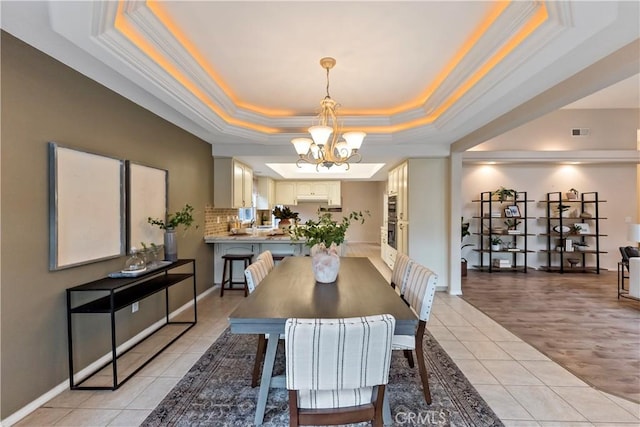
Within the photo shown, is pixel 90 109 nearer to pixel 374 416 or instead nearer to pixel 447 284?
pixel 374 416

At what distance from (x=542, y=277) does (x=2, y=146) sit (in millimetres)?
8009

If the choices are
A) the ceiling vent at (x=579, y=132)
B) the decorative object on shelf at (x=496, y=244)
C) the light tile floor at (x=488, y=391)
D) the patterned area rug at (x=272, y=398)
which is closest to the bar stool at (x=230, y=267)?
the light tile floor at (x=488, y=391)

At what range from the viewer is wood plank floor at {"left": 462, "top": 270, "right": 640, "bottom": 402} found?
8.24ft

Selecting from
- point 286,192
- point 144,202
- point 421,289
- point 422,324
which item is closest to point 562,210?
A: point 421,289

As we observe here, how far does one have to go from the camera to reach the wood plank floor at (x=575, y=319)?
251 cm

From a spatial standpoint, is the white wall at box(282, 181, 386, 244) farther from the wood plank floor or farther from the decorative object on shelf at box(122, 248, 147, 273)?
the decorative object on shelf at box(122, 248, 147, 273)

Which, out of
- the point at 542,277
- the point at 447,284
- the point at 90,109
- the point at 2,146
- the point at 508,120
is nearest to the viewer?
the point at 2,146

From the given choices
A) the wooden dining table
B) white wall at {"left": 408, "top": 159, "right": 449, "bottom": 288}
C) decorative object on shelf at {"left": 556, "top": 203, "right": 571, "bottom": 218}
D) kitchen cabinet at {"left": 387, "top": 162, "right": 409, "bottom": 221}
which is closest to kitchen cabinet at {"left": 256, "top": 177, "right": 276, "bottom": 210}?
kitchen cabinet at {"left": 387, "top": 162, "right": 409, "bottom": 221}

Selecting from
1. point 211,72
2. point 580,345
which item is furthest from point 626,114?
point 211,72

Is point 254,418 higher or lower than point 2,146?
lower

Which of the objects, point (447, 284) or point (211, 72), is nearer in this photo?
point (211, 72)

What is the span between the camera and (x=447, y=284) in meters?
4.85

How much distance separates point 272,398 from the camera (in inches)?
81.7

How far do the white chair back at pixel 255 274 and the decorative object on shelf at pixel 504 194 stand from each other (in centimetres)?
607
